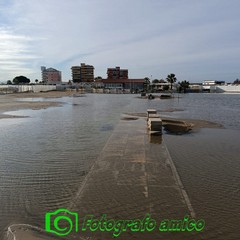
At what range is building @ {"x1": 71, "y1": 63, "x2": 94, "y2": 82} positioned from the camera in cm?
17900

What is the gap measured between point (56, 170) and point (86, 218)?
3.59m

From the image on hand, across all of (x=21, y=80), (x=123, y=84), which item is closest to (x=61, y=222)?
(x=123, y=84)

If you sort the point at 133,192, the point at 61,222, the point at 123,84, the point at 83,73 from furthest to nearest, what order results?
the point at 83,73 < the point at 123,84 < the point at 133,192 < the point at 61,222

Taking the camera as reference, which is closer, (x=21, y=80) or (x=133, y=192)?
(x=133, y=192)

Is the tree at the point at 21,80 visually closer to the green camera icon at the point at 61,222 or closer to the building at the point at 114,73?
the building at the point at 114,73

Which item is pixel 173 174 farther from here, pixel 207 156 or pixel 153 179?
pixel 207 156

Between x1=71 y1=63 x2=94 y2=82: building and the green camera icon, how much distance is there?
179114 mm

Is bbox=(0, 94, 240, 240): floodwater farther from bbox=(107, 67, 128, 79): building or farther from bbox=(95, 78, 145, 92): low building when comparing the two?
bbox=(107, 67, 128, 79): building

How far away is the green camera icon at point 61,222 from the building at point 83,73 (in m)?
179

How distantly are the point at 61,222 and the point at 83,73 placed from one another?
18085 centimetres

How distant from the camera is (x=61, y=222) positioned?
16.8ft

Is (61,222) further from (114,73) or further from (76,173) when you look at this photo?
(114,73)

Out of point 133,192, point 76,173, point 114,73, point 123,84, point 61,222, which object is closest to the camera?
point 61,222

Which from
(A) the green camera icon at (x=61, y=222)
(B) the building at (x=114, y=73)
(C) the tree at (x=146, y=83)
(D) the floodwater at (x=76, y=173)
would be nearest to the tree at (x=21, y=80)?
(B) the building at (x=114, y=73)
